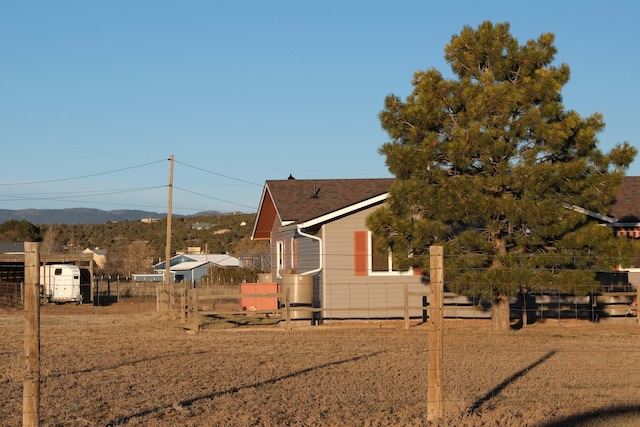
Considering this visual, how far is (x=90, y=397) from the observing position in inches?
468

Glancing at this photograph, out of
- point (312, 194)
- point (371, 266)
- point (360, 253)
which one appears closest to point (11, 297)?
point (312, 194)

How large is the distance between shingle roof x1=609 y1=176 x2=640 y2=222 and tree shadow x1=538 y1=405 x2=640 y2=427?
13.8 meters

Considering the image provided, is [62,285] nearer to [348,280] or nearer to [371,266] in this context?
[348,280]

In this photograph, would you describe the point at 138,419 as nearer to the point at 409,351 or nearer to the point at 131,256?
the point at 409,351

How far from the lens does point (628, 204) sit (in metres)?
26.1

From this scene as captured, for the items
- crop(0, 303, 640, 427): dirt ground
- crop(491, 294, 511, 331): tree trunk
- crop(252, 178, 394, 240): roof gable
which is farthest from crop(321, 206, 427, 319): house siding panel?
crop(491, 294, 511, 331): tree trunk

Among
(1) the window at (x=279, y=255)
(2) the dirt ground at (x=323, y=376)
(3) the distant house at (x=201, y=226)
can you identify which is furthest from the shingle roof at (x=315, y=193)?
(3) the distant house at (x=201, y=226)

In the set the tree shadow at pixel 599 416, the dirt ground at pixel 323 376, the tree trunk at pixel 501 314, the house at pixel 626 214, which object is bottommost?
the dirt ground at pixel 323 376

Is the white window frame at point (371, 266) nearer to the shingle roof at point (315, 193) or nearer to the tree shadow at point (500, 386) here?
the shingle roof at point (315, 193)

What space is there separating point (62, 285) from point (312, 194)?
15756 millimetres

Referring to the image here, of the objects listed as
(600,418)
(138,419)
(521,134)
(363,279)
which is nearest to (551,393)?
(600,418)

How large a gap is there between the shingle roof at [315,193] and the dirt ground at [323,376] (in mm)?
4284

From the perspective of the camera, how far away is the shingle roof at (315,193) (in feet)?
87.7

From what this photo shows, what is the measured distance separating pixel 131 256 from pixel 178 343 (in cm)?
6454
